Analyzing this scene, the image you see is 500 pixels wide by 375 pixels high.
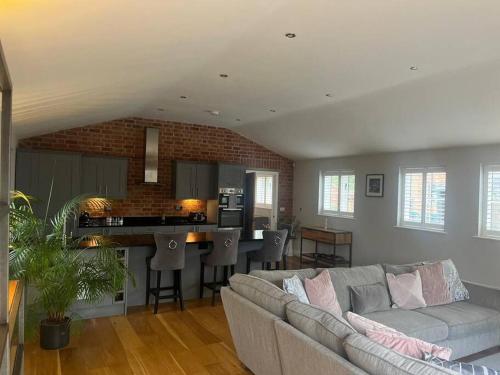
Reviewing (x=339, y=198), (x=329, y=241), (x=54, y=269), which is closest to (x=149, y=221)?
(x=329, y=241)

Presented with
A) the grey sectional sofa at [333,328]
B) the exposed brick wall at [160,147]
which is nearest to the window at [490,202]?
the grey sectional sofa at [333,328]

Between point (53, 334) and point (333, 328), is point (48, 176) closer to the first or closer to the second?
point (53, 334)

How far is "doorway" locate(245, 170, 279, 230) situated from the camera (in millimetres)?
8289

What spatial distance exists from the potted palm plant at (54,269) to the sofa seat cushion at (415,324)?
8.05 ft

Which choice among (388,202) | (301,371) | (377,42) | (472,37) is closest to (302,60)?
(377,42)

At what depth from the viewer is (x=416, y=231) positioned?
6539 mm

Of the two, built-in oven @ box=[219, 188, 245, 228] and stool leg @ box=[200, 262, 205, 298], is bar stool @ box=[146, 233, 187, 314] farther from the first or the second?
built-in oven @ box=[219, 188, 245, 228]

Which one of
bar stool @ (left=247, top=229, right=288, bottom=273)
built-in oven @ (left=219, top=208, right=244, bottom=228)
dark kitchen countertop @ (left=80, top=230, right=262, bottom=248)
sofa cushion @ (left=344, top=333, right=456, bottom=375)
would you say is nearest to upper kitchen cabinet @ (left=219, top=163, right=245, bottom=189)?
built-in oven @ (left=219, top=208, right=244, bottom=228)

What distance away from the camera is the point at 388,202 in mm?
7055

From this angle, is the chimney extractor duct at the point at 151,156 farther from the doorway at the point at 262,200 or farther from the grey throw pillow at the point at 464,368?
the grey throw pillow at the point at 464,368

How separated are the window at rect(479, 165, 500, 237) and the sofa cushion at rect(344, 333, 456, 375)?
4.62 metres

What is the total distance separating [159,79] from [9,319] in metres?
2.81

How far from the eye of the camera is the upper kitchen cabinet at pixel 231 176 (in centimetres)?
788

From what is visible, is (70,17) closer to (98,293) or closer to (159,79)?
(159,79)
